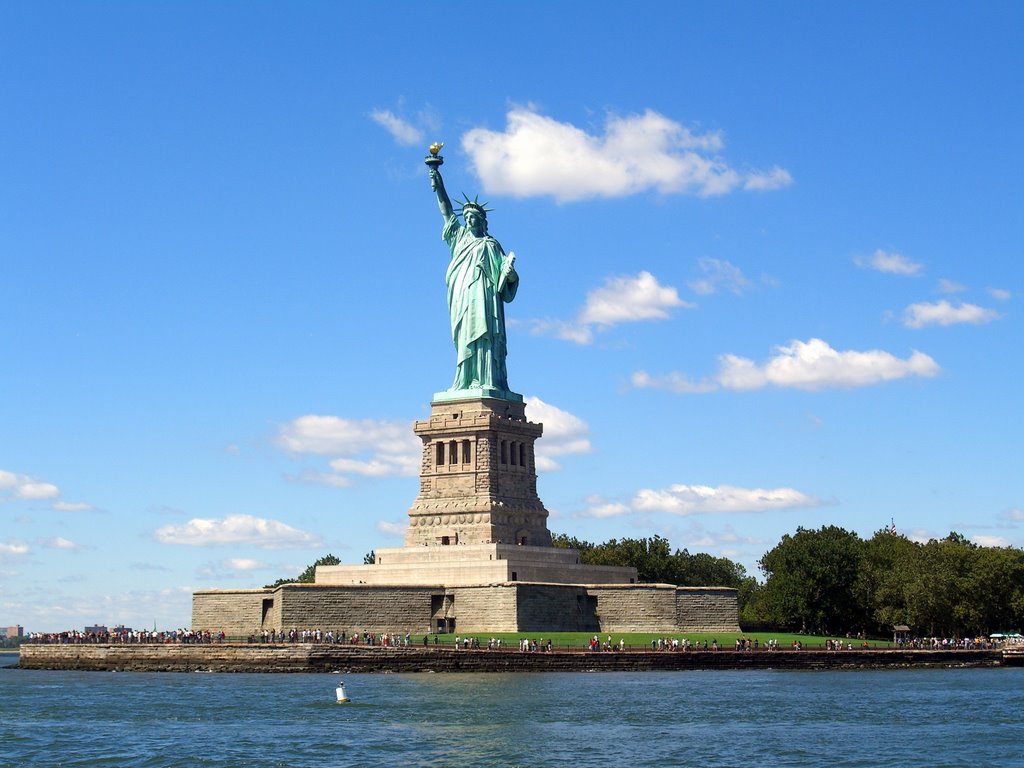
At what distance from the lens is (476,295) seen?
84438 millimetres

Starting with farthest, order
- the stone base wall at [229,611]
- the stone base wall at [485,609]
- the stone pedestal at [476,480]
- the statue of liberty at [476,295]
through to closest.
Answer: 1. the statue of liberty at [476,295]
2. the stone pedestal at [476,480]
3. the stone base wall at [229,611]
4. the stone base wall at [485,609]

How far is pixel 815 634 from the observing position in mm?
89750

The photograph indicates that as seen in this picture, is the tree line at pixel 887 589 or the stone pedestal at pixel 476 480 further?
the tree line at pixel 887 589

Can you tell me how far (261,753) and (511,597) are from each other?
107ft

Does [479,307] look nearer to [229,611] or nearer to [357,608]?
[357,608]

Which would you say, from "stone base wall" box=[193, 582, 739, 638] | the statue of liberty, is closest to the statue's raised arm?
the statue of liberty

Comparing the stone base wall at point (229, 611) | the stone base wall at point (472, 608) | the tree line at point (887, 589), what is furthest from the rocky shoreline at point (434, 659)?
the tree line at point (887, 589)

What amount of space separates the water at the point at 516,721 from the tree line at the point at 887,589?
76.5 ft

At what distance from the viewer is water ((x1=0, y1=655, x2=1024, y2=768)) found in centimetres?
4056

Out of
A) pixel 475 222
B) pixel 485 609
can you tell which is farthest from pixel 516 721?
pixel 475 222

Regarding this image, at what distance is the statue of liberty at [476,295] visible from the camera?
84.0 m

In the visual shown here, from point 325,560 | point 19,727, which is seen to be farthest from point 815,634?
point 19,727

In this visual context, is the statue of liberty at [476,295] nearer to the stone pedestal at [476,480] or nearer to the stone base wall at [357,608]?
the stone pedestal at [476,480]

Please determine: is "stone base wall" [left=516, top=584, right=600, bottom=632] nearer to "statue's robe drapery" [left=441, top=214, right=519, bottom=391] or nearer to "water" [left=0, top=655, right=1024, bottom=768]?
"water" [left=0, top=655, right=1024, bottom=768]
